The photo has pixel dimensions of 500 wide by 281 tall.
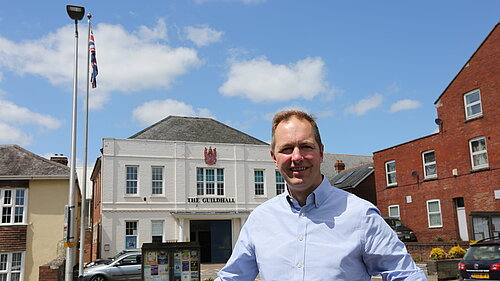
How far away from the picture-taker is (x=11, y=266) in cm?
2284

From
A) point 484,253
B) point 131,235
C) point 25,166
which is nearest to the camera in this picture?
point 484,253

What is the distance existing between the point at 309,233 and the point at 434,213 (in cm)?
2857

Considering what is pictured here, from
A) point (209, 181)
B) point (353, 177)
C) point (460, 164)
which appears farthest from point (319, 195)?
point (353, 177)

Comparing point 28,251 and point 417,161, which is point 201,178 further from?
point 417,161

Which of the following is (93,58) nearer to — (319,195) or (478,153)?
(319,195)

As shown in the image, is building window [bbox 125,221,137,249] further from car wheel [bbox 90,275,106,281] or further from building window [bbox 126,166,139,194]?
car wheel [bbox 90,275,106,281]

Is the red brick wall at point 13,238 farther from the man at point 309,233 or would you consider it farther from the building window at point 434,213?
the man at point 309,233

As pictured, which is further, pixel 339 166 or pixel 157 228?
pixel 339 166

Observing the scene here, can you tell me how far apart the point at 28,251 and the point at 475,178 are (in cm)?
2374

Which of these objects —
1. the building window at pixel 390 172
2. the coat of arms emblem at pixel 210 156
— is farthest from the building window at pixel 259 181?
the building window at pixel 390 172

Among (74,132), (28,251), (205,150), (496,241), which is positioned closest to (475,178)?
(496,241)

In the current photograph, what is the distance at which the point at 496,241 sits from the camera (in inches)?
496

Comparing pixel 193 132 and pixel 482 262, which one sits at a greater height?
pixel 193 132

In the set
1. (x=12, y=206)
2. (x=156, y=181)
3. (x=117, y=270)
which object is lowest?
(x=117, y=270)
